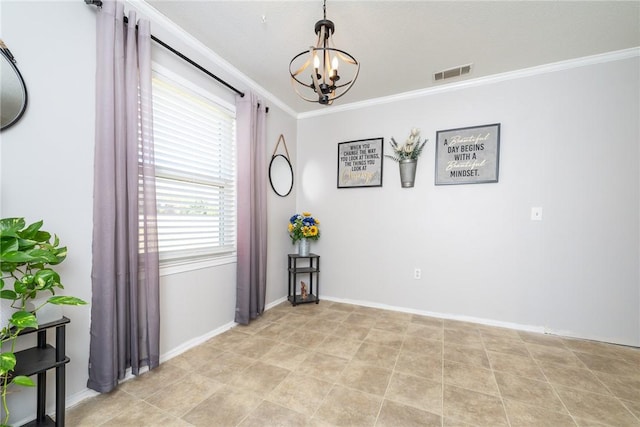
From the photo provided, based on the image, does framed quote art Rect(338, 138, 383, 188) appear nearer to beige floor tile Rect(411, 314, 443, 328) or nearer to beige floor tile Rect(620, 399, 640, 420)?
beige floor tile Rect(411, 314, 443, 328)

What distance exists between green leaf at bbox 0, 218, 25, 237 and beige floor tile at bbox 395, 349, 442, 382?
2.22m

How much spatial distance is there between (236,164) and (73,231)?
1.40 m

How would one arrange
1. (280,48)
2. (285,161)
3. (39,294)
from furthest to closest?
(285,161)
(280,48)
(39,294)

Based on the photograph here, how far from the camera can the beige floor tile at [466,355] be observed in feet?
6.45

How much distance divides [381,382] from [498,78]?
9.86 feet

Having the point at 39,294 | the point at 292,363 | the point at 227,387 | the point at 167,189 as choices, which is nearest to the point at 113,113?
the point at 167,189

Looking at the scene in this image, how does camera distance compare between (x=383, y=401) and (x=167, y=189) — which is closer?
(x=383, y=401)

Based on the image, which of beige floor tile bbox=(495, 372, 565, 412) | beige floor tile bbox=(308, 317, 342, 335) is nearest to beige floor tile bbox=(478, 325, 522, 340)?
beige floor tile bbox=(495, 372, 565, 412)

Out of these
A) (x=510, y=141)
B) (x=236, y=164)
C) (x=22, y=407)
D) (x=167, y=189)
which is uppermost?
(x=510, y=141)

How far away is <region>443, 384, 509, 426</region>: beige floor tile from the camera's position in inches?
55.0

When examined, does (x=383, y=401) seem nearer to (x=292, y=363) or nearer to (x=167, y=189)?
(x=292, y=363)

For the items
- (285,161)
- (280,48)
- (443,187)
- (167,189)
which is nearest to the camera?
(167,189)

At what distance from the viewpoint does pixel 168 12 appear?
6.11 ft

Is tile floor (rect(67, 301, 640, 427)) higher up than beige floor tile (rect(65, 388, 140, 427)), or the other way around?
beige floor tile (rect(65, 388, 140, 427))
